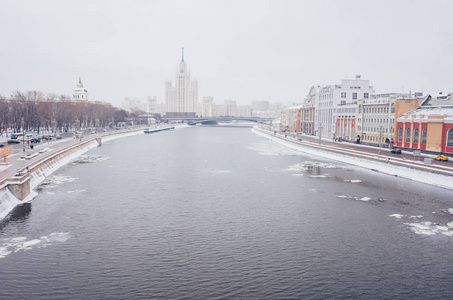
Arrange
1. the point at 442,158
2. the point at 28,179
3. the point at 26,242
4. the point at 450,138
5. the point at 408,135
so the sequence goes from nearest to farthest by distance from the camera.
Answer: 1. the point at 26,242
2. the point at 28,179
3. the point at 442,158
4. the point at 450,138
5. the point at 408,135

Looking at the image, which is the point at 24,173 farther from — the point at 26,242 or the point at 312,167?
the point at 312,167

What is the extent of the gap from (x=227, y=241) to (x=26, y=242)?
10.3 metres

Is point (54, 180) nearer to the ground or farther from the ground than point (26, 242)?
farther from the ground

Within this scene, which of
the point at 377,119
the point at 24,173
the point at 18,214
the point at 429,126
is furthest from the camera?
the point at 377,119

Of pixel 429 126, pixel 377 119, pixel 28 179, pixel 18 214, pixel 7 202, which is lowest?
pixel 18 214

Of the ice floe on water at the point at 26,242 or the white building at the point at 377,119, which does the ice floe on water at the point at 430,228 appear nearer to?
the ice floe on water at the point at 26,242

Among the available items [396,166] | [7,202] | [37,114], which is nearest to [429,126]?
[396,166]

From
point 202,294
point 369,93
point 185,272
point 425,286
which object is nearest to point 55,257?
point 185,272

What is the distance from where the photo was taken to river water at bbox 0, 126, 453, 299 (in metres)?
14.7

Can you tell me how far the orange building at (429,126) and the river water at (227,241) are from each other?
15263 mm

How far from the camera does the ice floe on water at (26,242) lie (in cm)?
1779

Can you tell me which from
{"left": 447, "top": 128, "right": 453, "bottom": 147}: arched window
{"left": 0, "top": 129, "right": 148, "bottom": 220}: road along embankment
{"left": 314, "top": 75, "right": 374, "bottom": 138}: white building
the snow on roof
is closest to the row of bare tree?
{"left": 0, "top": 129, "right": 148, "bottom": 220}: road along embankment

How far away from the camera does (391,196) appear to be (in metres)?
30.7

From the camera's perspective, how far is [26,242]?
61.4 ft
